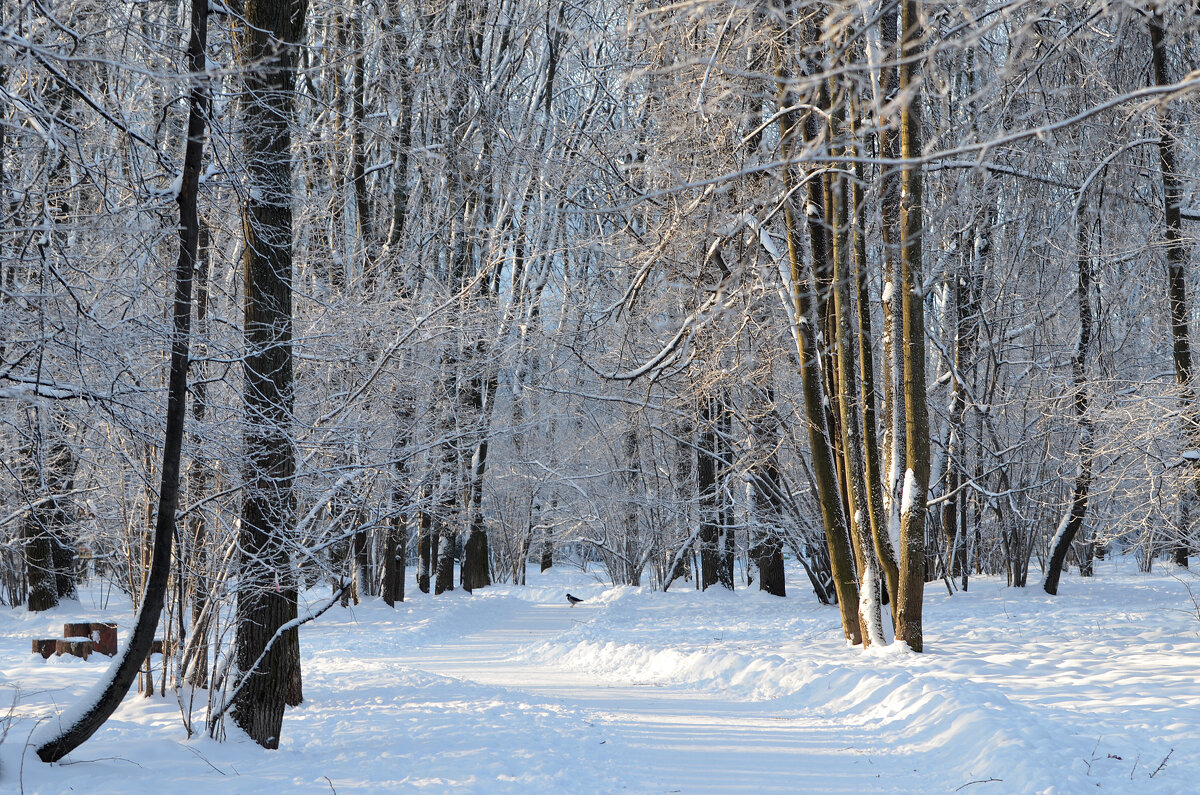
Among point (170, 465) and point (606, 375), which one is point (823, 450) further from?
point (170, 465)

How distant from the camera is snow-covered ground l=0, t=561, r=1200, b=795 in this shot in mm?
5289

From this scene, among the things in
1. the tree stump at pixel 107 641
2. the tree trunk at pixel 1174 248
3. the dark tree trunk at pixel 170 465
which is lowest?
the tree stump at pixel 107 641

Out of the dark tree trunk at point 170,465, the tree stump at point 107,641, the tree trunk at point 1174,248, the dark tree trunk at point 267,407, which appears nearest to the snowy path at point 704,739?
the dark tree trunk at point 267,407

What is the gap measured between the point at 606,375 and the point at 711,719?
4133mm

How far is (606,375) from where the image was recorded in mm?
10109

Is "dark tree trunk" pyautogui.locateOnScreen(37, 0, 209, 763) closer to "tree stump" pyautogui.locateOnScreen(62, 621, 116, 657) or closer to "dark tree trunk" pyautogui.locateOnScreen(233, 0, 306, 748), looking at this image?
"dark tree trunk" pyautogui.locateOnScreen(233, 0, 306, 748)

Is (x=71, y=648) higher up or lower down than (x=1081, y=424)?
lower down

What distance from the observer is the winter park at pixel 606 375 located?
5.19 meters

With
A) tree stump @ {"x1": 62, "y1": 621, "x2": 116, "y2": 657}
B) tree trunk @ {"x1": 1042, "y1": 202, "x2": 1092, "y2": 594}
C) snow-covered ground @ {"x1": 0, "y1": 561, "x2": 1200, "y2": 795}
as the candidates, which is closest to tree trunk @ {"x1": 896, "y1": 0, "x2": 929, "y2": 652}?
snow-covered ground @ {"x1": 0, "y1": 561, "x2": 1200, "y2": 795}

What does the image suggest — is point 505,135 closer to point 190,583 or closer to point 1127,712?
point 190,583

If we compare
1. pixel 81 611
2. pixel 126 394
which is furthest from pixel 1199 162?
pixel 81 611

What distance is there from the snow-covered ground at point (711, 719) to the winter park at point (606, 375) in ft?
0.20

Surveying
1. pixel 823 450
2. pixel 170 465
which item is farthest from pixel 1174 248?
pixel 170 465

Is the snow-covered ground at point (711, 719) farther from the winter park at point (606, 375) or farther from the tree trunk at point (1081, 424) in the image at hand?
the tree trunk at point (1081, 424)
